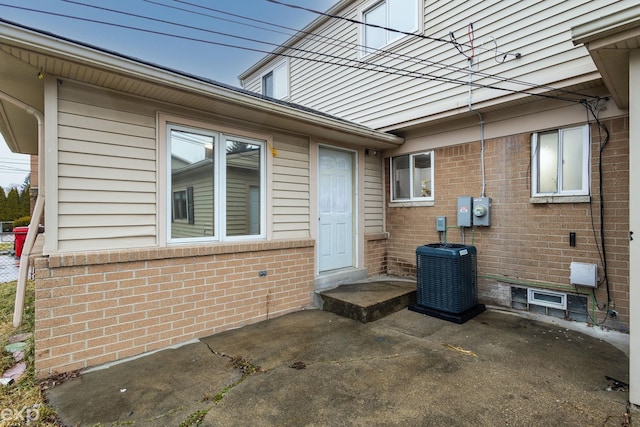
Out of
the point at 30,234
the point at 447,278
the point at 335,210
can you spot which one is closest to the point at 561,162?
the point at 447,278

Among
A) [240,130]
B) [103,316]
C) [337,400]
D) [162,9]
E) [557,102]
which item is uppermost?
[162,9]

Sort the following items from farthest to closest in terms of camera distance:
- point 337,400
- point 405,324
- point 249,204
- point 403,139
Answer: point 403,139, point 249,204, point 405,324, point 337,400

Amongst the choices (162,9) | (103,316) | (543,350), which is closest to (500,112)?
(543,350)

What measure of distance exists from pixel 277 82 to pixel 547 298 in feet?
27.1

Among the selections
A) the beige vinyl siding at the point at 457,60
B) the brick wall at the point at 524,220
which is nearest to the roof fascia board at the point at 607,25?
the beige vinyl siding at the point at 457,60

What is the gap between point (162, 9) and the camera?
4.64m

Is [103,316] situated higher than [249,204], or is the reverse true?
[249,204]

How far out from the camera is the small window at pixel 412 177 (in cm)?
568

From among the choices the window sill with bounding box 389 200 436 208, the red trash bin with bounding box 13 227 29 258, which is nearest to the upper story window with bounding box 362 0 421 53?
the window sill with bounding box 389 200 436 208

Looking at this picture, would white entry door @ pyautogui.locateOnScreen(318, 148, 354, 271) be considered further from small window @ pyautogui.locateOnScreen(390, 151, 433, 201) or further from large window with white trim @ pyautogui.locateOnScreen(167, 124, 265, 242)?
large window with white trim @ pyautogui.locateOnScreen(167, 124, 265, 242)

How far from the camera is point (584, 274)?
388 cm

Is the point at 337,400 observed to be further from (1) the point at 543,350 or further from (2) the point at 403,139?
(2) the point at 403,139

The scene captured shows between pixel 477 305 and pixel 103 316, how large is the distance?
475 centimetres

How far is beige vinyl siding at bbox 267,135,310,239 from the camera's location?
4.67 metres
